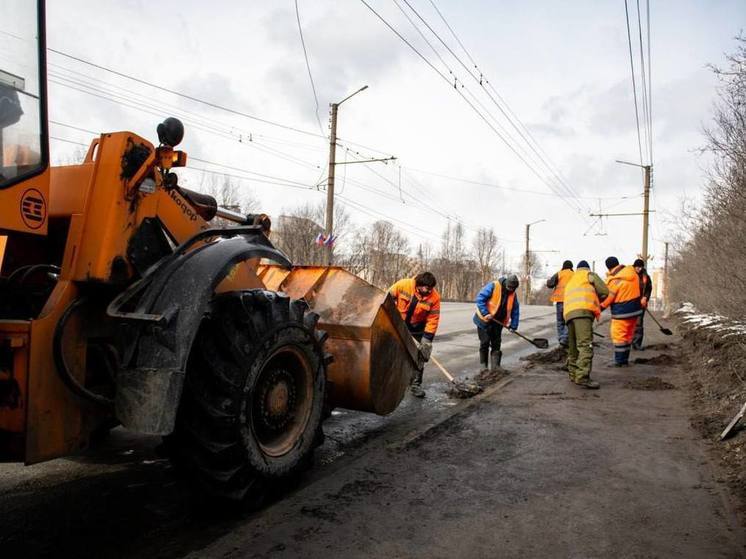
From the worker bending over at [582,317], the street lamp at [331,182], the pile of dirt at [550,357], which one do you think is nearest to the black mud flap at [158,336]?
the worker bending over at [582,317]

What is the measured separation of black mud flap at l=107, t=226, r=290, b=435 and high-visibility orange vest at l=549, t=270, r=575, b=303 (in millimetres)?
10692

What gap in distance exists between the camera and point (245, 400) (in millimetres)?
3027

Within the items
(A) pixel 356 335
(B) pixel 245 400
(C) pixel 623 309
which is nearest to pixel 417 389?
(A) pixel 356 335

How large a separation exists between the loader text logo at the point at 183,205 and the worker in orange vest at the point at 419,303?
385 centimetres

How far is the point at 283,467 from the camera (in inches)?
132

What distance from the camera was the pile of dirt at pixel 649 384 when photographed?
7340 mm

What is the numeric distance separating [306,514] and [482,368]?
6158 millimetres

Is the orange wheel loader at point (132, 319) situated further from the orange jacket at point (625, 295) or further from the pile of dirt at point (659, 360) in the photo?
the pile of dirt at point (659, 360)

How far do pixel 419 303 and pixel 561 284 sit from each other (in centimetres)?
639

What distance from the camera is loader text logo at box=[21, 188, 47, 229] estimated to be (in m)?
2.46

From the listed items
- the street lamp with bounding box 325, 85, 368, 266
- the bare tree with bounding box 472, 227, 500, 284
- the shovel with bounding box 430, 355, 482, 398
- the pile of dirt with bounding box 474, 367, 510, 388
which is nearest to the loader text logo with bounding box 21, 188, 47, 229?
the shovel with bounding box 430, 355, 482, 398

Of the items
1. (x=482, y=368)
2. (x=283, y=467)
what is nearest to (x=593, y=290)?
(x=482, y=368)

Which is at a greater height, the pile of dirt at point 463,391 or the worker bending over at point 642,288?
the worker bending over at point 642,288

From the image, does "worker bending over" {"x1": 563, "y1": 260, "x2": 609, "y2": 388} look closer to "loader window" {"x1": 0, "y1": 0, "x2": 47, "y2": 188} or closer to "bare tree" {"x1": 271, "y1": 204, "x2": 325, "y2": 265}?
"loader window" {"x1": 0, "y1": 0, "x2": 47, "y2": 188}
